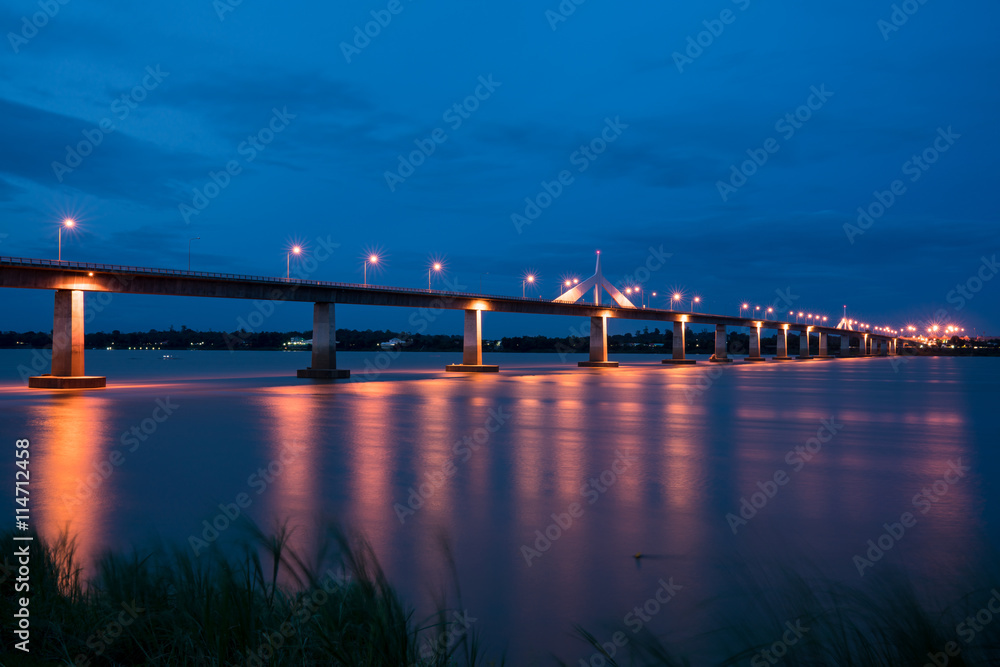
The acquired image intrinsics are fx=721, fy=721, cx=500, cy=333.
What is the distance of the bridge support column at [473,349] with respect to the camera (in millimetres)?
84688

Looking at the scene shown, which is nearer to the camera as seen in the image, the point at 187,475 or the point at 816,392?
the point at 187,475

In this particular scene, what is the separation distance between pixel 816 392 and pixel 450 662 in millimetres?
51996

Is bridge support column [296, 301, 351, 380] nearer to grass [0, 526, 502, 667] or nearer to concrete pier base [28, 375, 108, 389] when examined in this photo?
concrete pier base [28, 375, 108, 389]

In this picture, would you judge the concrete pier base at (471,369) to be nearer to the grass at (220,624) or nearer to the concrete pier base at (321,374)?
the concrete pier base at (321,374)

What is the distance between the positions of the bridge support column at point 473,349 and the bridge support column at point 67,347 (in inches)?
1621

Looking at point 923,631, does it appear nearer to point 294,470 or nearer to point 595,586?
point 595,586

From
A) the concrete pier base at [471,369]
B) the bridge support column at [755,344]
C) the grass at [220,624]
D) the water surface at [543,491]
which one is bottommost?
the water surface at [543,491]

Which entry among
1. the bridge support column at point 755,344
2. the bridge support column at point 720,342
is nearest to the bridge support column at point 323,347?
the bridge support column at point 720,342

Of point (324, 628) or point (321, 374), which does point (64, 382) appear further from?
point (324, 628)

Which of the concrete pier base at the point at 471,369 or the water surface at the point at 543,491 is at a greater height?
the concrete pier base at the point at 471,369

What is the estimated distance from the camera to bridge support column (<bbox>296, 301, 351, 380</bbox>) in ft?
214

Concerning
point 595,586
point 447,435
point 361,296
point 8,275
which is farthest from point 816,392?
point 8,275

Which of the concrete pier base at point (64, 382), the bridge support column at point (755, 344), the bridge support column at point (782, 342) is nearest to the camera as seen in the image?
the concrete pier base at point (64, 382)

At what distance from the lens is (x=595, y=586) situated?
27.3 feet
